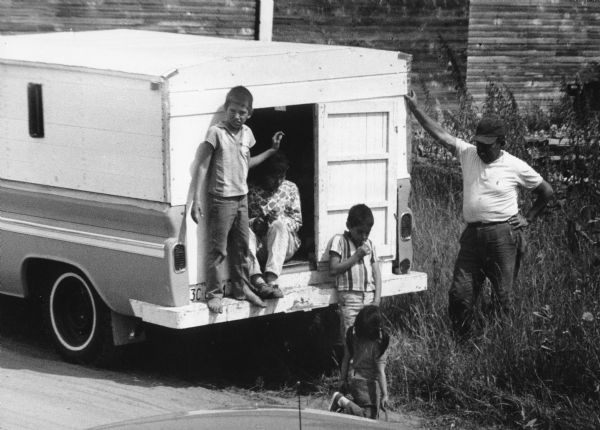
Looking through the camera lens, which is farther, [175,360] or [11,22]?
[11,22]

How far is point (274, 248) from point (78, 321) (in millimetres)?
1587

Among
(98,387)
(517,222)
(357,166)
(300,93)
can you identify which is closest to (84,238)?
(98,387)

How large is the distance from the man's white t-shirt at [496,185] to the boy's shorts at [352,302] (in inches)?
37.7

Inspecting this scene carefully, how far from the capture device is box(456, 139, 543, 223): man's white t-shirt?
8742mm

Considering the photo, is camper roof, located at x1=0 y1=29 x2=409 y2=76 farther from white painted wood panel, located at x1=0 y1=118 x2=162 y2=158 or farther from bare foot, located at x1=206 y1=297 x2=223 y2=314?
bare foot, located at x1=206 y1=297 x2=223 y2=314

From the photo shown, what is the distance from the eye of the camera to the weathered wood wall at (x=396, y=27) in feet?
51.8

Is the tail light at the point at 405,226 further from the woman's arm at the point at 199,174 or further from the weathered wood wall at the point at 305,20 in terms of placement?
the weathered wood wall at the point at 305,20

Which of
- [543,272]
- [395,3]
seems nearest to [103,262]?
[543,272]

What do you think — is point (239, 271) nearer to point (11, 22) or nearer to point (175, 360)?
point (175, 360)

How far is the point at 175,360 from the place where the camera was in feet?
31.0

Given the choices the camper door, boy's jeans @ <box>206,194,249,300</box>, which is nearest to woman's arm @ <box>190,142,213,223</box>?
boy's jeans @ <box>206,194,249,300</box>

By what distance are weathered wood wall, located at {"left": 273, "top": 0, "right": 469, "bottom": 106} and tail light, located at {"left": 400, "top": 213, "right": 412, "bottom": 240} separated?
6758mm

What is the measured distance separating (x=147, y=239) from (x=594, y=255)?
11.1ft

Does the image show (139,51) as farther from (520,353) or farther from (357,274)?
(520,353)
